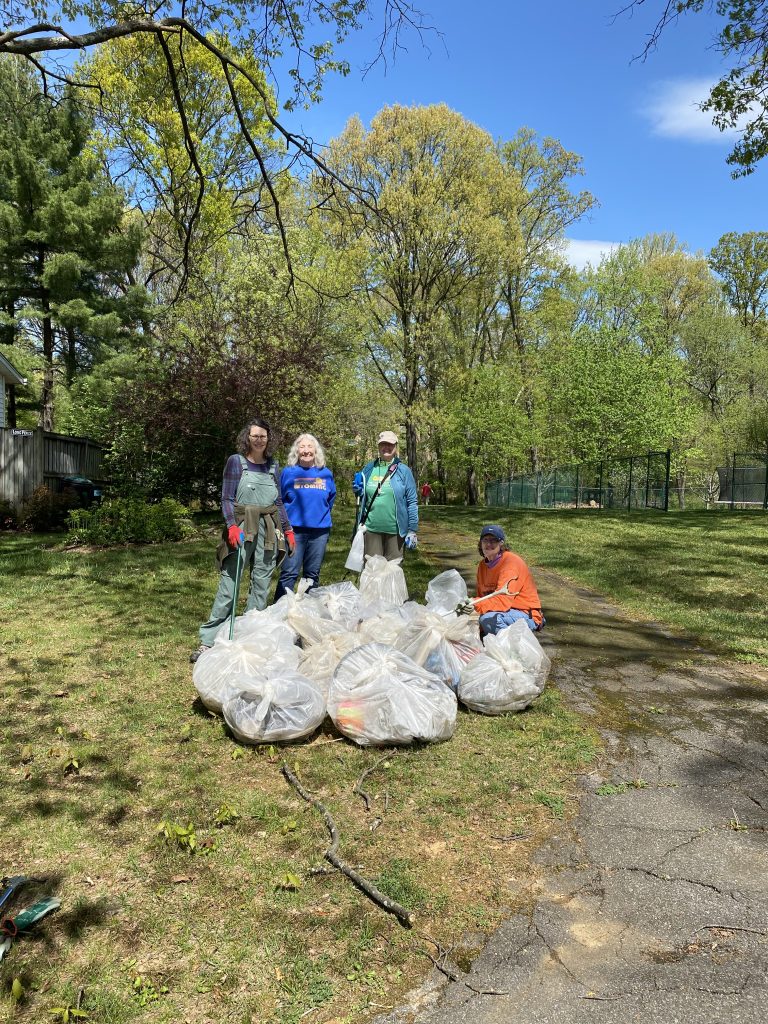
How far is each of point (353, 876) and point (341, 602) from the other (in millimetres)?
2610

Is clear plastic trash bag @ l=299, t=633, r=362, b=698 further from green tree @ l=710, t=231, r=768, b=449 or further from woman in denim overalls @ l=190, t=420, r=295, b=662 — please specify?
green tree @ l=710, t=231, r=768, b=449

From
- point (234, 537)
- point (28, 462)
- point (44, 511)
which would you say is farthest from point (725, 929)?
point (28, 462)

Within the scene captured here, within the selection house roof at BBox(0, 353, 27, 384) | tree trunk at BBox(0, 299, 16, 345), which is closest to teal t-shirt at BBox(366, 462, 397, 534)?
house roof at BBox(0, 353, 27, 384)

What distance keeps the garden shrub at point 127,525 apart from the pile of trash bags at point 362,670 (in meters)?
6.32

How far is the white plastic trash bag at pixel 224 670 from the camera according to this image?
370 cm

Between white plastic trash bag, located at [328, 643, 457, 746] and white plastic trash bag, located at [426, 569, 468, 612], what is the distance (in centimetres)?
133

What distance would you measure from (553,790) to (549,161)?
32.8m

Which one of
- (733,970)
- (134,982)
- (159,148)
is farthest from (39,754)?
(159,148)

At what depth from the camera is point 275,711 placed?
3535mm

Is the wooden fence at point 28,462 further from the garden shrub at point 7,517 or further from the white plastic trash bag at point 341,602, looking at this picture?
the white plastic trash bag at point 341,602

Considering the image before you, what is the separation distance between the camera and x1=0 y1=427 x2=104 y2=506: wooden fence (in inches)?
523

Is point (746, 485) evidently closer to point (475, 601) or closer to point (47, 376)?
point (475, 601)

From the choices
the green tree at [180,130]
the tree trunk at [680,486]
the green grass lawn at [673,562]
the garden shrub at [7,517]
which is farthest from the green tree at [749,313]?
the garden shrub at [7,517]

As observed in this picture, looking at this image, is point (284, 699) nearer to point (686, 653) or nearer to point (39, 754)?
point (39, 754)
